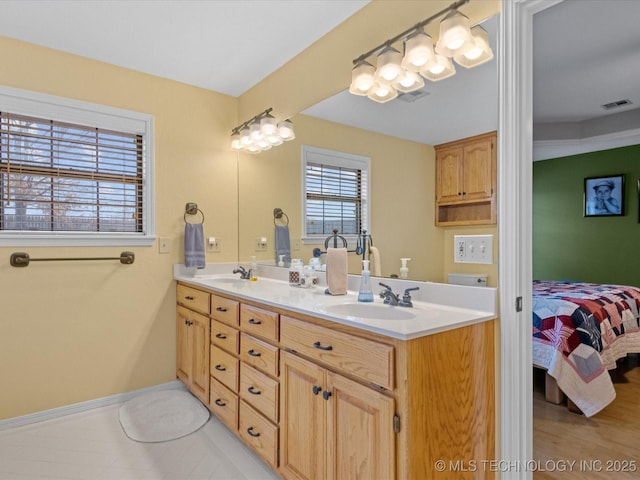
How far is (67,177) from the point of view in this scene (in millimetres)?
2408

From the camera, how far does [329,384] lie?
4.48 ft

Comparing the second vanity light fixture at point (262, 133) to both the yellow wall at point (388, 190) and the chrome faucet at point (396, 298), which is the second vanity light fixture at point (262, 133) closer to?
the yellow wall at point (388, 190)

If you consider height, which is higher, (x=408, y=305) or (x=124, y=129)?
(x=124, y=129)

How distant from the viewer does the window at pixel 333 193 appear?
2.08 meters

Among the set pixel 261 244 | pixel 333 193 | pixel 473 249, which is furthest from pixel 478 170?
pixel 261 244

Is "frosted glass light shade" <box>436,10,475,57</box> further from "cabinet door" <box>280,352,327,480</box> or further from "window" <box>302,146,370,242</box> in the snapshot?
"cabinet door" <box>280,352,327,480</box>

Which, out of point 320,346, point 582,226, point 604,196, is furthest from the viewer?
point 582,226

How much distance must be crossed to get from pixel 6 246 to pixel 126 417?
1.27 metres

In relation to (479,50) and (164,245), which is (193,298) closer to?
(164,245)

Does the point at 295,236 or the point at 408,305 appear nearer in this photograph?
the point at 408,305

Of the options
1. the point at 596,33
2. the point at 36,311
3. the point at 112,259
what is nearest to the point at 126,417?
the point at 36,311

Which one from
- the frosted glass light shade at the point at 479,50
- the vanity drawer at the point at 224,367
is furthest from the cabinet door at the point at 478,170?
the vanity drawer at the point at 224,367

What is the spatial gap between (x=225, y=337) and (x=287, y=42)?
5.97 ft

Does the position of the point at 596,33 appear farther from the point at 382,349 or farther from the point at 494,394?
the point at 382,349
